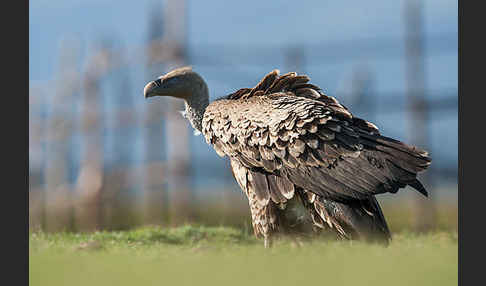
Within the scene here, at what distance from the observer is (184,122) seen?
19.5 meters

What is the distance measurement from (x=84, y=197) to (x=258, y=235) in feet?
46.2

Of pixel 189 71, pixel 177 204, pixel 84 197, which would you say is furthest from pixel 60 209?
pixel 189 71

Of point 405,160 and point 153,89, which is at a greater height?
point 153,89

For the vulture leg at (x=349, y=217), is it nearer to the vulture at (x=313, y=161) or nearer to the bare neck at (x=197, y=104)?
the vulture at (x=313, y=161)

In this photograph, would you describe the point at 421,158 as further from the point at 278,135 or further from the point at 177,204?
the point at 177,204

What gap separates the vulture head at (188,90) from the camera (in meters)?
9.82

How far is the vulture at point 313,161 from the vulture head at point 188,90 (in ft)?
3.05

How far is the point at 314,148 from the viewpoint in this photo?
8.05 m

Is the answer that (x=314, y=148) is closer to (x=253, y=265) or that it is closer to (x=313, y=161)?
(x=313, y=161)

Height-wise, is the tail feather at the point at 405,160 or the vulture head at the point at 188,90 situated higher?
the vulture head at the point at 188,90

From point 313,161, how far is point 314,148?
0.15 m

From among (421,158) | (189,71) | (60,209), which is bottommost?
(60,209)

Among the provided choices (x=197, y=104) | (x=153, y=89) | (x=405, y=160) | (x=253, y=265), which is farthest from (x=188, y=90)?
(x=253, y=265)

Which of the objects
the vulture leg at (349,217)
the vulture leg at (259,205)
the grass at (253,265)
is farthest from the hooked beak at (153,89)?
the vulture leg at (349,217)
